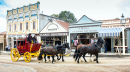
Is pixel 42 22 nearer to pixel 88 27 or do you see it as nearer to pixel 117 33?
pixel 88 27

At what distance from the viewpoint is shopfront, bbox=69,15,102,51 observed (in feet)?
59.5

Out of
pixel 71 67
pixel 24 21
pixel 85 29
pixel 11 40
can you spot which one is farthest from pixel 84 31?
pixel 11 40

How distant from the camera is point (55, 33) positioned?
2153 cm

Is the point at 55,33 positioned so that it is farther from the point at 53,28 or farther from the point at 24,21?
the point at 24,21

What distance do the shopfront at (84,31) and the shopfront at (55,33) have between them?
123 centimetres

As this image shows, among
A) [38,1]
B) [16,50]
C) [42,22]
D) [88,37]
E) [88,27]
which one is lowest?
[16,50]

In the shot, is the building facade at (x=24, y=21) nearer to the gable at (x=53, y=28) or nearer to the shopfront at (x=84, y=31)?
the gable at (x=53, y=28)

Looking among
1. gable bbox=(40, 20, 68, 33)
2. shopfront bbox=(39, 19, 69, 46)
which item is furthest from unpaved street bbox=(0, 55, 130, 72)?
gable bbox=(40, 20, 68, 33)

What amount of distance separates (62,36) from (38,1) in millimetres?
8079

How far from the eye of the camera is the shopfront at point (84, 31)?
1814cm

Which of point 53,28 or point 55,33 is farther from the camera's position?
point 53,28

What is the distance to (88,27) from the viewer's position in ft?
61.0

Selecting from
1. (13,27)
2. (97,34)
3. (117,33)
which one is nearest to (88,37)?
(97,34)

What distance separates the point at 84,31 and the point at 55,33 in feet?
17.4
